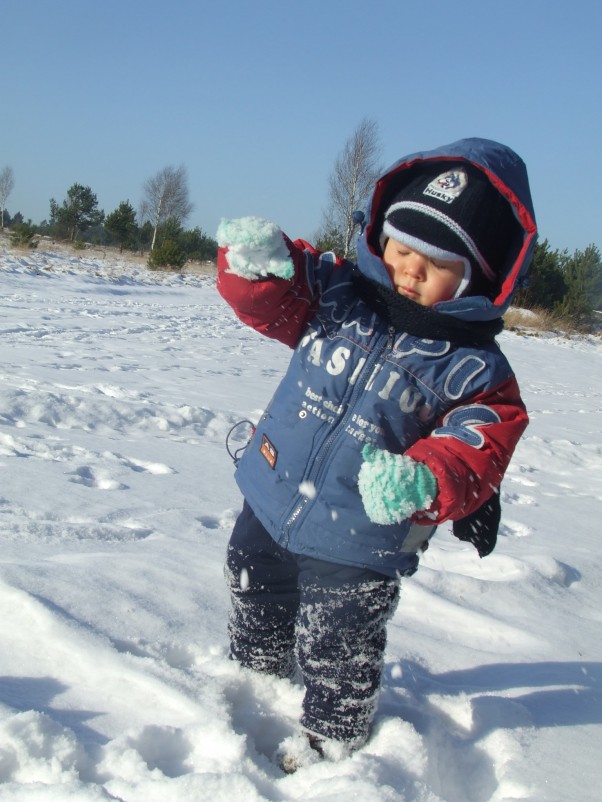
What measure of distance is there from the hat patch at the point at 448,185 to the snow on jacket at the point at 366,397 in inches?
1.7

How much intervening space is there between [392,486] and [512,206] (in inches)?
26.6

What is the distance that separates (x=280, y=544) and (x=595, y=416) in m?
6.42

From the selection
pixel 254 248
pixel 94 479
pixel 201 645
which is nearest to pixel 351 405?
pixel 254 248

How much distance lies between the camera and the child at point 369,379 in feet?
4.93

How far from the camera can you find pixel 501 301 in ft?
5.01

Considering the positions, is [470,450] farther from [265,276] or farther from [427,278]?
[265,276]

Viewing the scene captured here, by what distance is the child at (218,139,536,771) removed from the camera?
1.50m

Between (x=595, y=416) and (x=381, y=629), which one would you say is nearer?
(x=381, y=629)

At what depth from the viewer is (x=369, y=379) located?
1521 millimetres

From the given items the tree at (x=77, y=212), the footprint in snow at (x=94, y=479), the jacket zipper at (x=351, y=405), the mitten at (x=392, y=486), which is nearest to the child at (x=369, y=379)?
the jacket zipper at (x=351, y=405)

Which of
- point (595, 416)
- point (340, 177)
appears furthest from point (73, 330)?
point (340, 177)

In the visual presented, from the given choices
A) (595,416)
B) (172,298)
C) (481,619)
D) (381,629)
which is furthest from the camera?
(172,298)

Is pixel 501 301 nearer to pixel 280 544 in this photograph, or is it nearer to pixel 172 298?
pixel 280 544

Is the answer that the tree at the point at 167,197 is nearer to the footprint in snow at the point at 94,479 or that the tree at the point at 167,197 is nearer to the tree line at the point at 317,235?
the tree line at the point at 317,235
